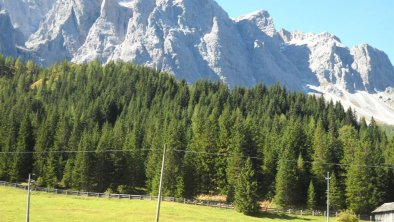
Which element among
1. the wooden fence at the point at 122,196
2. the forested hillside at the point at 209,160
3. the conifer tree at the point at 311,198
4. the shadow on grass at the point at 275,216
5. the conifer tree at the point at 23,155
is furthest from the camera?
the conifer tree at the point at 23,155

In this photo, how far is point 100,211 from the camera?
239 feet

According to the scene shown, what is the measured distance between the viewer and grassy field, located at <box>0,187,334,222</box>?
217ft

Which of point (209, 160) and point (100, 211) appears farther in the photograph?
point (209, 160)

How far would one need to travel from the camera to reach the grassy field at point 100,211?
66.2 metres

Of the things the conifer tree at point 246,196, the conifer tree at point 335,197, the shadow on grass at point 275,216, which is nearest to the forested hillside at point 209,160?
the conifer tree at point 335,197

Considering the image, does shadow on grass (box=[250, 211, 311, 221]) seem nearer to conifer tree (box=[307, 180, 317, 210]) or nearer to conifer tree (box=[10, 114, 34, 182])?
conifer tree (box=[307, 180, 317, 210])

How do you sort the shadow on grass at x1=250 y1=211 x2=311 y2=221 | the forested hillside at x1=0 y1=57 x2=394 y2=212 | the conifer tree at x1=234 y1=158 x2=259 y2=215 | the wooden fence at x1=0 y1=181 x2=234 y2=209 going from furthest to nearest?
the forested hillside at x1=0 y1=57 x2=394 y2=212
the wooden fence at x1=0 y1=181 x2=234 y2=209
the conifer tree at x1=234 y1=158 x2=259 y2=215
the shadow on grass at x1=250 y1=211 x2=311 y2=221

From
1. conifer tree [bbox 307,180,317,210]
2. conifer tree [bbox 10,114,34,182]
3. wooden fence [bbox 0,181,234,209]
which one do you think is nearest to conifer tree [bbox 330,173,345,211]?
conifer tree [bbox 307,180,317,210]

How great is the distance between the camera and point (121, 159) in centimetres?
10262

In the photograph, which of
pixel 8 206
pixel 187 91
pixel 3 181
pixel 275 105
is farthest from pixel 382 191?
pixel 187 91

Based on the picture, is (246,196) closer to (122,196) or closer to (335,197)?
(335,197)

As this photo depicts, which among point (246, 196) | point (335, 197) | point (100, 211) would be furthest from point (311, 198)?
point (100, 211)

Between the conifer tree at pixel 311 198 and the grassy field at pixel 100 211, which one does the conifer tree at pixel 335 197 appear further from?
the grassy field at pixel 100 211

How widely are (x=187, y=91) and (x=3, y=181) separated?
337 ft
